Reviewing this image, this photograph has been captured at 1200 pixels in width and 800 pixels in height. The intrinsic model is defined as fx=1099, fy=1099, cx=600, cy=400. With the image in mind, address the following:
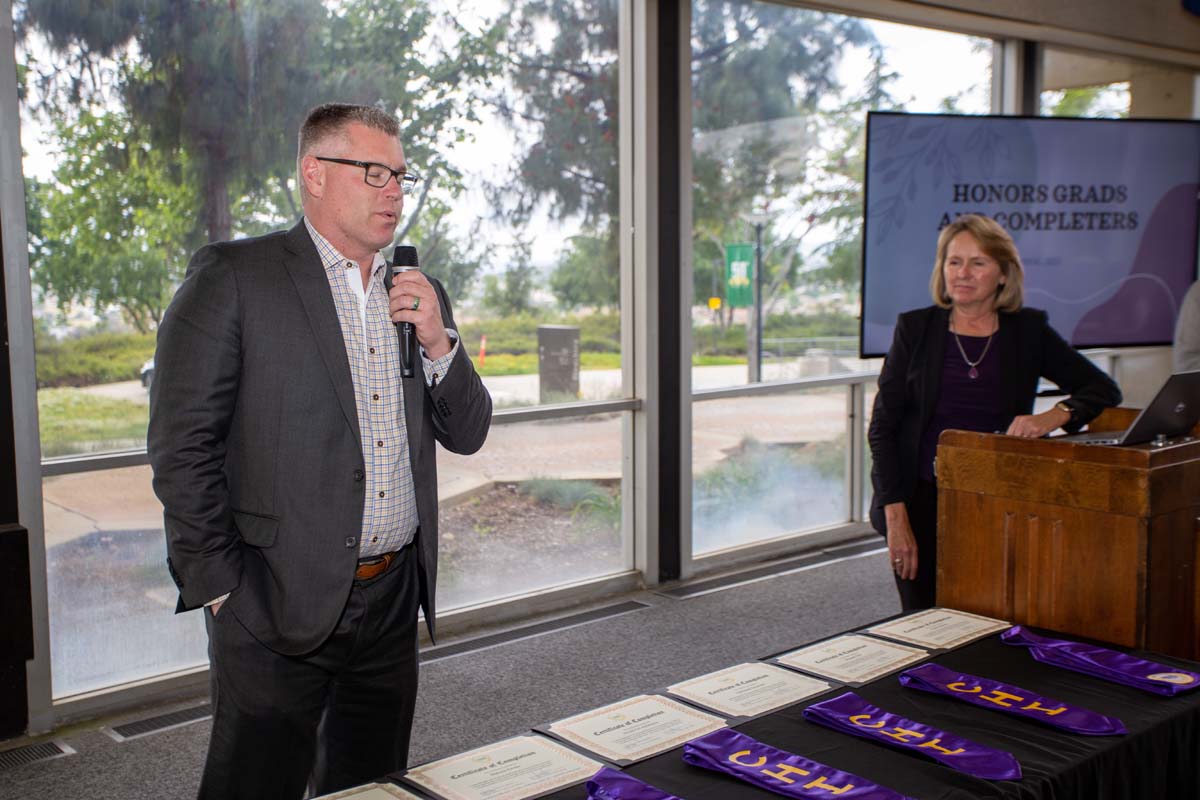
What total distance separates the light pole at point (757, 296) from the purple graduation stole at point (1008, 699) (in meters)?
3.87

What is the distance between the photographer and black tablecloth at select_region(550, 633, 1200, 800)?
1.54m

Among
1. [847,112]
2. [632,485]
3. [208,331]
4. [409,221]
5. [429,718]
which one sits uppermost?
[847,112]

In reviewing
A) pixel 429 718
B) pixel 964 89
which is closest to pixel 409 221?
pixel 429 718

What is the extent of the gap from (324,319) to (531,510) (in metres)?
2.95

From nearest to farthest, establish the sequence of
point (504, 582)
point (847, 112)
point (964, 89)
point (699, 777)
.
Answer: point (699, 777)
point (504, 582)
point (847, 112)
point (964, 89)

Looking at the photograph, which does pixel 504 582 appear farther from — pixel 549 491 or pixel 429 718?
pixel 429 718

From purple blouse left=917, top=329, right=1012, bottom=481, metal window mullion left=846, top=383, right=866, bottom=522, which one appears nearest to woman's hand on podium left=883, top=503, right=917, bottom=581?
purple blouse left=917, top=329, right=1012, bottom=481

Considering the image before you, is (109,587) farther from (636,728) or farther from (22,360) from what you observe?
(636,728)

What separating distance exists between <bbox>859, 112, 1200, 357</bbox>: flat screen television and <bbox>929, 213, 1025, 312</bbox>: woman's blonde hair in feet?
6.79

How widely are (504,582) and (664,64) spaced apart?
8.10 feet

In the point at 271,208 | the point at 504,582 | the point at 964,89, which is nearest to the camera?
the point at 271,208

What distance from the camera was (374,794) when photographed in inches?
60.9

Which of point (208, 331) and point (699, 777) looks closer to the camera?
point (699, 777)

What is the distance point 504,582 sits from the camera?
488 cm
